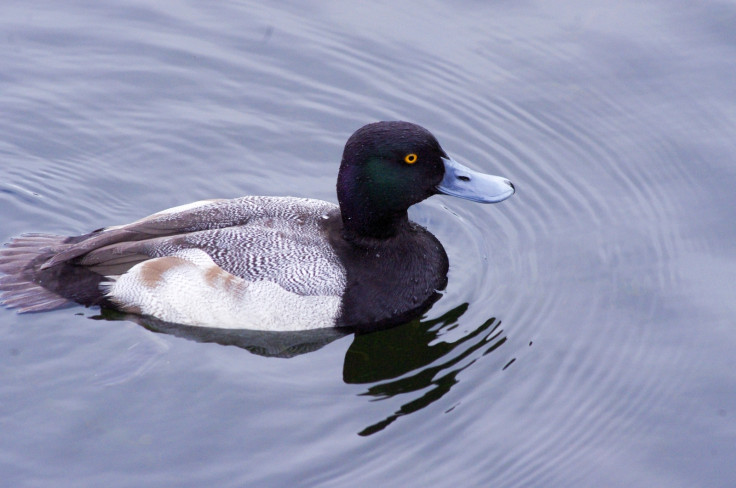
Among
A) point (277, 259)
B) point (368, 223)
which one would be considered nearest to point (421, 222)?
point (368, 223)

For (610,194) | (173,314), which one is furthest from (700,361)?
(173,314)

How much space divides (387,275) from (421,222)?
1.51m

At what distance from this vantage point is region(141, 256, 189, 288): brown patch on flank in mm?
8602

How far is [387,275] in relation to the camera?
8961 millimetres

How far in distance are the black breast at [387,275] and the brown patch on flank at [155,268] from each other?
1311 millimetres

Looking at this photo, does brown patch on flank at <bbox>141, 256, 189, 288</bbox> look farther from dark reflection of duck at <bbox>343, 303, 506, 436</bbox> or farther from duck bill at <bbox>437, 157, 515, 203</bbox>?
duck bill at <bbox>437, 157, 515, 203</bbox>

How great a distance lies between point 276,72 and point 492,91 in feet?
7.69

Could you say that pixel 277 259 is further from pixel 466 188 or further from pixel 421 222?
pixel 421 222

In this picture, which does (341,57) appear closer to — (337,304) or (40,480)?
(337,304)

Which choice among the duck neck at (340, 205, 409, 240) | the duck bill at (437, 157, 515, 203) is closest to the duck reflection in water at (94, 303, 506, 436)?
the duck neck at (340, 205, 409, 240)

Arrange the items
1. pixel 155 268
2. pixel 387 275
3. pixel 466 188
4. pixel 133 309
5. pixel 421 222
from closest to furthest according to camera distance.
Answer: pixel 155 268 < pixel 133 309 < pixel 387 275 < pixel 466 188 < pixel 421 222

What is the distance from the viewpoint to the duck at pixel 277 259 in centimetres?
863

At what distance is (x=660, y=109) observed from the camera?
37.0ft

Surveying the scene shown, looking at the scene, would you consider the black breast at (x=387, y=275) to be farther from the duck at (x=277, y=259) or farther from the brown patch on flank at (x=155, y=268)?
the brown patch on flank at (x=155, y=268)
